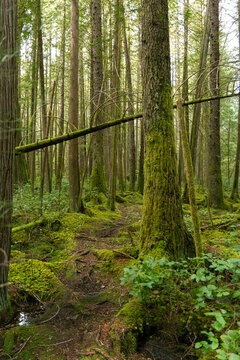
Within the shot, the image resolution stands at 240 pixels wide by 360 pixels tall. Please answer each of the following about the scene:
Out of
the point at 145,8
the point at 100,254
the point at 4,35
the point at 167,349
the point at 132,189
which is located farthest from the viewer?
the point at 132,189

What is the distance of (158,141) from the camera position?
352cm

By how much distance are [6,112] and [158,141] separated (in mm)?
2068

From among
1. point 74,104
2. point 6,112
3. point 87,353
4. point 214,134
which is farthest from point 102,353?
point 214,134

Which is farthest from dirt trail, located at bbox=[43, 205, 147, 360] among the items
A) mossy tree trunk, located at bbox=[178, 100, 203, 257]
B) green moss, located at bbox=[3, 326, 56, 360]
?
mossy tree trunk, located at bbox=[178, 100, 203, 257]

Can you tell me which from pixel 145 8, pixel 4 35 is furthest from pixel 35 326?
pixel 145 8

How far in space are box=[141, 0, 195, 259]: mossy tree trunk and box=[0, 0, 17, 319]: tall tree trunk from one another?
1867 millimetres

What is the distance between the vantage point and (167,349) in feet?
7.80

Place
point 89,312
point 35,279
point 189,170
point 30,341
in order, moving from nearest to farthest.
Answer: point 30,341
point 189,170
point 89,312
point 35,279

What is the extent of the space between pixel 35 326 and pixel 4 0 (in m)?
3.39

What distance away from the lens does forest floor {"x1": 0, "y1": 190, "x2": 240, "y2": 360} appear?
234 centimetres

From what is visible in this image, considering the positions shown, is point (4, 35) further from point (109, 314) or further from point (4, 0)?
point (109, 314)

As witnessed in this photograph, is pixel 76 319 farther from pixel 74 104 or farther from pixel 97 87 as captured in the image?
pixel 97 87

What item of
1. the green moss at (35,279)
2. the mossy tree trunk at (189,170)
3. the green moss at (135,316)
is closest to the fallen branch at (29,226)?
the green moss at (35,279)

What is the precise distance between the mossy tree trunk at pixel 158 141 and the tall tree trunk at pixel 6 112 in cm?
187
